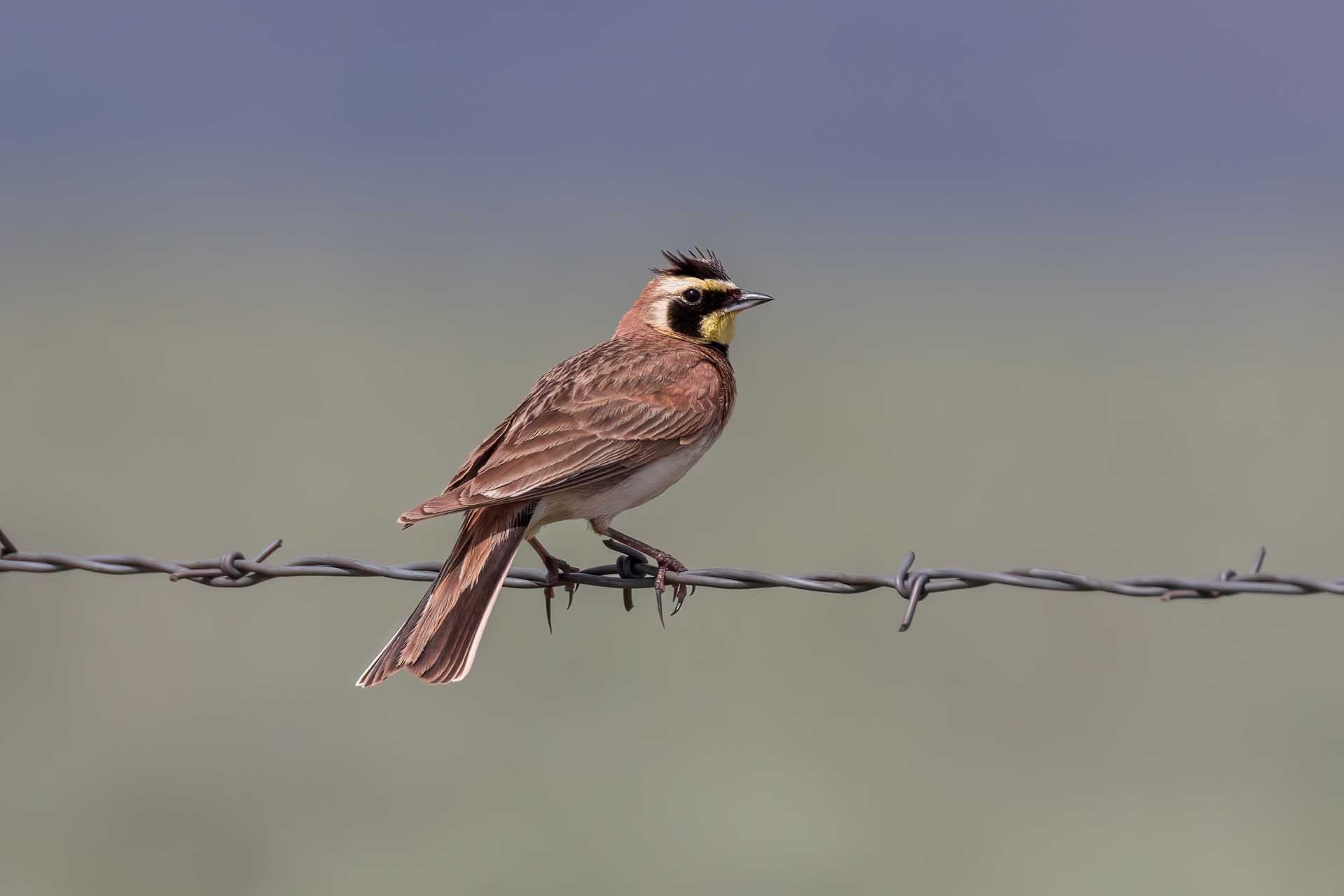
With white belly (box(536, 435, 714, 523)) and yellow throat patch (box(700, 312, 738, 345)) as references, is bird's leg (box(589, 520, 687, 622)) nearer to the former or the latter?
white belly (box(536, 435, 714, 523))

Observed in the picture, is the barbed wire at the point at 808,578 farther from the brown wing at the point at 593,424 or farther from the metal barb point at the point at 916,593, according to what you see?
the brown wing at the point at 593,424

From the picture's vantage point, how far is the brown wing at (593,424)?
24.5 ft

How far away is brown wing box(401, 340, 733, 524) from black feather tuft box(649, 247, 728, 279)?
1.87 feet

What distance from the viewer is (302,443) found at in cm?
2223

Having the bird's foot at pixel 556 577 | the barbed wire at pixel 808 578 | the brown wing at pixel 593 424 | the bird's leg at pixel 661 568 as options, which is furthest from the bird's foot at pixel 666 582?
the brown wing at pixel 593 424

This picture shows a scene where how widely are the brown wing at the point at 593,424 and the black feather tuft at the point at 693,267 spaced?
57 centimetres

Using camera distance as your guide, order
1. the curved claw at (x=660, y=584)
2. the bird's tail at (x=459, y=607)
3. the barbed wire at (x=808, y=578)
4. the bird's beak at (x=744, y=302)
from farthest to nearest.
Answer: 1. the bird's beak at (x=744, y=302)
2. the curved claw at (x=660, y=584)
3. the bird's tail at (x=459, y=607)
4. the barbed wire at (x=808, y=578)

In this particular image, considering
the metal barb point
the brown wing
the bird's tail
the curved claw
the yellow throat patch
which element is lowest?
the bird's tail

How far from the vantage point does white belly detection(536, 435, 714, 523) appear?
7840 mm

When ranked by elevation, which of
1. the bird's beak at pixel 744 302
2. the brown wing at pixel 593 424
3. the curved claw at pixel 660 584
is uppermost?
the bird's beak at pixel 744 302

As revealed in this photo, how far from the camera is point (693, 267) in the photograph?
9258 mm

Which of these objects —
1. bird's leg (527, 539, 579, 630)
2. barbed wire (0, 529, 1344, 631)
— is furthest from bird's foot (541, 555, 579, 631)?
barbed wire (0, 529, 1344, 631)

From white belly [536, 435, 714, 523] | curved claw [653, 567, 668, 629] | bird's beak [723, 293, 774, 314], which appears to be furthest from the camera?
bird's beak [723, 293, 774, 314]

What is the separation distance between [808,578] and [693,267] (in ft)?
9.47
